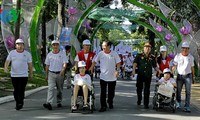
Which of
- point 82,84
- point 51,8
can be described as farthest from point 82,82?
point 51,8

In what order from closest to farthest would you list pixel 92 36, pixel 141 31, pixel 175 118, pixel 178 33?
pixel 175 118, pixel 178 33, pixel 92 36, pixel 141 31

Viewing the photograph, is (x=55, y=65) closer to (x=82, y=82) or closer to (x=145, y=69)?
(x=82, y=82)

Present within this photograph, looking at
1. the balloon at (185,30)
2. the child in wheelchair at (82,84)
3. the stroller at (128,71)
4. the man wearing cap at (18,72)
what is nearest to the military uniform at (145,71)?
the child in wheelchair at (82,84)

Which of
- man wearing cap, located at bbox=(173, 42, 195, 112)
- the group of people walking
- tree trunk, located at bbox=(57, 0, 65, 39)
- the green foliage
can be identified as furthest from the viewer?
the green foliage

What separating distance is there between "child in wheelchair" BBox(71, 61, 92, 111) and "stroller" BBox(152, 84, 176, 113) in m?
1.97

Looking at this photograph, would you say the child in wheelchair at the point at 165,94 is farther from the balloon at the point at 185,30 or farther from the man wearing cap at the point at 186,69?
the balloon at the point at 185,30

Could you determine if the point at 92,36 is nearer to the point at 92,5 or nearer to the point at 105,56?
the point at 92,5

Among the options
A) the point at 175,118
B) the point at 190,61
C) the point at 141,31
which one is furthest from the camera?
the point at 141,31

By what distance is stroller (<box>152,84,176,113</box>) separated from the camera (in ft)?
35.3

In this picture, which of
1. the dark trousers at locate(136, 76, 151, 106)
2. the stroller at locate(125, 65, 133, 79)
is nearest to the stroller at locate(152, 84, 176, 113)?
the dark trousers at locate(136, 76, 151, 106)

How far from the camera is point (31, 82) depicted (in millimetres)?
18219

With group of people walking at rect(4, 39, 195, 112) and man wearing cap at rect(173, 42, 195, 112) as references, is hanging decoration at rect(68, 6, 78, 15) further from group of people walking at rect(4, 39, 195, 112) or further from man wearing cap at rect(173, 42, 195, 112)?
man wearing cap at rect(173, 42, 195, 112)

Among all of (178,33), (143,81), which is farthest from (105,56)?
(178,33)

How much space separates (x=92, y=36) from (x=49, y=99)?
1321 inches
